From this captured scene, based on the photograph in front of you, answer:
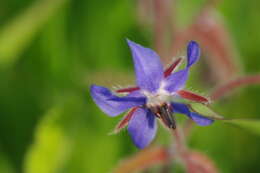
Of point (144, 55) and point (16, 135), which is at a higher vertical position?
point (144, 55)

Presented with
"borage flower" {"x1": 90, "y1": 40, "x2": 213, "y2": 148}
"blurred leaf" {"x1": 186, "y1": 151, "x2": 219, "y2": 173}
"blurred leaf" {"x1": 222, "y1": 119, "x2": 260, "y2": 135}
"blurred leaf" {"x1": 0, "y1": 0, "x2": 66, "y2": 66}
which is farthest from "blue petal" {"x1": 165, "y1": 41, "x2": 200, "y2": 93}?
"blurred leaf" {"x1": 0, "y1": 0, "x2": 66, "y2": 66}

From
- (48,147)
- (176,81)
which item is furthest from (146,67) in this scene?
(48,147)

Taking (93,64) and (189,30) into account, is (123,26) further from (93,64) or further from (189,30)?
(189,30)

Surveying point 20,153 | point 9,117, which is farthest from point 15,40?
point 20,153

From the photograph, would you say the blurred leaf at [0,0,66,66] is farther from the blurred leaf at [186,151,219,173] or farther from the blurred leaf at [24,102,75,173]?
the blurred leaf at [186,151,219,173]

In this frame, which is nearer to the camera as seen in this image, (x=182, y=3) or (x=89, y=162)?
(x=89, y=162)

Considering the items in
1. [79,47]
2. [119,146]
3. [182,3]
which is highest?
[79,47]

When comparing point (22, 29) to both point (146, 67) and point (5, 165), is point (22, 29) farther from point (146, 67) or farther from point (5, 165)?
point (146, 67)
